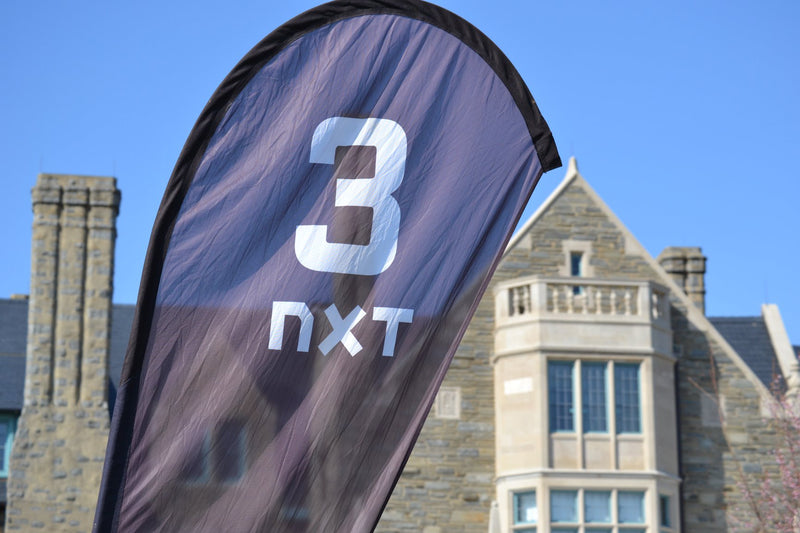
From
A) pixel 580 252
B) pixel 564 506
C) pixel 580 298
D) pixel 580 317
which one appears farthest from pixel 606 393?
pixel 580 252

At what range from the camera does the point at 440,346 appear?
5.68m

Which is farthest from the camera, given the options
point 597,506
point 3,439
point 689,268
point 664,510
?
point 689,268

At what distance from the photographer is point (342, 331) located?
18.4 feet

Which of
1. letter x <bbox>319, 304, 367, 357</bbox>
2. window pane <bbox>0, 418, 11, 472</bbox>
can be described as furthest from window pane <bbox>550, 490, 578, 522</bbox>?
letter x <bbox>319, 304, 367, 357</bbox>

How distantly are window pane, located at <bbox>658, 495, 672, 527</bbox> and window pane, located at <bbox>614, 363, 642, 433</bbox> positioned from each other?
3.60ft

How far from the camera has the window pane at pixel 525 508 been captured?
69.6 ft

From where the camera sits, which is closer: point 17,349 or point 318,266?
point 318,266

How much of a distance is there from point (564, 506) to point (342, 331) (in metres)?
16.1

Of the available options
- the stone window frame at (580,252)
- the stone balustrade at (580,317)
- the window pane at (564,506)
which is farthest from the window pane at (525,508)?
the stone window frame at (580,252)

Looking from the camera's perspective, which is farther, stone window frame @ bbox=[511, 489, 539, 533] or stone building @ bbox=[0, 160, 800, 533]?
stone building @ bbox=[0, 160, 800, 533]

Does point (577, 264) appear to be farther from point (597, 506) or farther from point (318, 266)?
point (318, 266)

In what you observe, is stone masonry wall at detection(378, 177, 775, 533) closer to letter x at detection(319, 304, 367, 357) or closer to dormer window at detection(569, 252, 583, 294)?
dormer window at detection(569, 252, 583, 294)

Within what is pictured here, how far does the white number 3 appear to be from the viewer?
5707 mm

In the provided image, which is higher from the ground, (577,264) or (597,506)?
(577,264)
